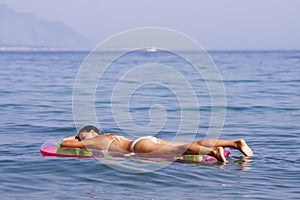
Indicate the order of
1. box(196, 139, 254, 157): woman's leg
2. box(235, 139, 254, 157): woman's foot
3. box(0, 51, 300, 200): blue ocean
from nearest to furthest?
box(0, 51, 300, 200): blue ocean, box(196, 139, 254, 157): woman's leg, box(235, 139, 254, 157): woman's foot

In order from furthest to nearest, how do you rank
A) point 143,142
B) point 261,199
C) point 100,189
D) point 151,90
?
point 151,90 < point 143,142 < point 100,189 < point 261,199

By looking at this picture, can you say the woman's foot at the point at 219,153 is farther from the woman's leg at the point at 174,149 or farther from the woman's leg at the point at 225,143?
the woman's leg at the point at 225,143

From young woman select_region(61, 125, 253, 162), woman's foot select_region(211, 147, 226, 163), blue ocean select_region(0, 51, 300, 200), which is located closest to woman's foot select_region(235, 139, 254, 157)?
young woman select_region(61, 125, 253, 162)

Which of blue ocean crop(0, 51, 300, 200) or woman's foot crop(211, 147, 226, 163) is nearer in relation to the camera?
blue ocean crop(0, 51, 300, 200)

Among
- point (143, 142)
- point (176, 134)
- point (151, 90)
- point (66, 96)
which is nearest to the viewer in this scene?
point (143, 142)

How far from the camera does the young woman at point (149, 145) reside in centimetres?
917

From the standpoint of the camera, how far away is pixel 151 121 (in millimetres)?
15703

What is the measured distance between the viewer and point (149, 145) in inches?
368

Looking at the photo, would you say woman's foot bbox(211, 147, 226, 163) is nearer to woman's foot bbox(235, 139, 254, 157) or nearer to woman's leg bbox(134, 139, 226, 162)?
woman's leg bbox(134, 139, 226, 162)

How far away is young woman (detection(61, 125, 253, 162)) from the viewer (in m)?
9.17

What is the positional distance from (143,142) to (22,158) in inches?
90.7

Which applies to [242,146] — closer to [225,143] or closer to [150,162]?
[225,143]

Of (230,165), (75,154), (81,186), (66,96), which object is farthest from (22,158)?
(66,96)

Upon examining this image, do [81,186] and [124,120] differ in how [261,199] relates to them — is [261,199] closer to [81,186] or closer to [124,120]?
[81,186]
